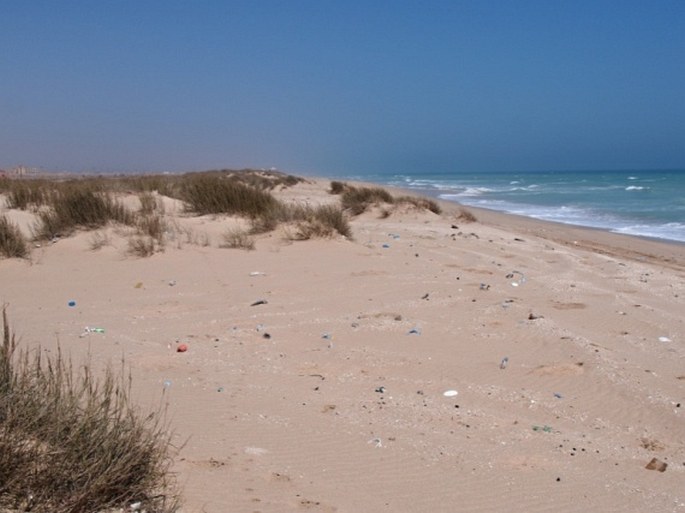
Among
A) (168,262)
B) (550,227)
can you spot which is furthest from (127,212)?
(550,227)

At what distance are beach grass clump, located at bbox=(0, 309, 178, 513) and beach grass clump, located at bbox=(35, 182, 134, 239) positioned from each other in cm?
767

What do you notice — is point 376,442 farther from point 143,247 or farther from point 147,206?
point 147,206

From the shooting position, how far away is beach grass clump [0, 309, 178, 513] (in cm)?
241

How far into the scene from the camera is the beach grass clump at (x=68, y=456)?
94.7 inches

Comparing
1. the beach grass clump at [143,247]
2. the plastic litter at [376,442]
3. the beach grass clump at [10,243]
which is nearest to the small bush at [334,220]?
the beach grass clump at [143,247]

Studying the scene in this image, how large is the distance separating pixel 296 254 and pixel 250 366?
4621 mm

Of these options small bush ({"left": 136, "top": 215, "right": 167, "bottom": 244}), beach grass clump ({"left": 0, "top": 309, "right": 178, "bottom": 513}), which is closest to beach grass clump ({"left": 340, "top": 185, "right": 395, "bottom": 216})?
small bush ({"left": 136, "top": 215, "right": 167, "bottom": 244})

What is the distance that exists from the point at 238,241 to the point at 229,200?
297 centimetres

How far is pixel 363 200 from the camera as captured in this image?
1789cm

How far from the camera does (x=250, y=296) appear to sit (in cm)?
734

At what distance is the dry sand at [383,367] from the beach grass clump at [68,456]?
0.33m

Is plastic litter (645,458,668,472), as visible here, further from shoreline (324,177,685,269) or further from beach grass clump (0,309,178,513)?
shoreline (324,177,685,269)

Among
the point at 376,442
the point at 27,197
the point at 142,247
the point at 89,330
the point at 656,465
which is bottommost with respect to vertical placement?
the point at 656,465

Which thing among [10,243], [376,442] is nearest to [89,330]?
[376,442]
